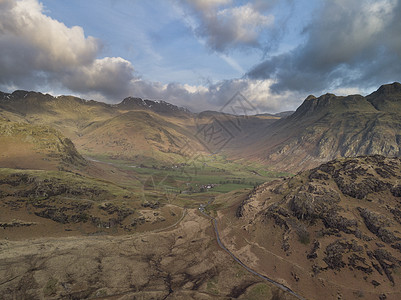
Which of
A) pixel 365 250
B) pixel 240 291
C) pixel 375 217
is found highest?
pixel 375 217

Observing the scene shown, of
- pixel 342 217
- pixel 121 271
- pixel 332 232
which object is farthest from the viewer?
pixel 342 217

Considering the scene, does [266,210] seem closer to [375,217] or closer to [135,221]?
[375,217]

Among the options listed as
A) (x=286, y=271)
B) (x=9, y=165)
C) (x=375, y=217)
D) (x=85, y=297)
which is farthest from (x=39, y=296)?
(x=9, y=165)

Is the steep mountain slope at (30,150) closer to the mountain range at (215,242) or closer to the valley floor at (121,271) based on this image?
Answer: the mountain range at (215,242)

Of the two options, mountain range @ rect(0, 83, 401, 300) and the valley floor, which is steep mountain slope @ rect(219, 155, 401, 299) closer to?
mountain range @ rect(0, 83, 401, 300)

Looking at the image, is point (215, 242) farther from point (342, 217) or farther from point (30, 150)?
point (30, 150)

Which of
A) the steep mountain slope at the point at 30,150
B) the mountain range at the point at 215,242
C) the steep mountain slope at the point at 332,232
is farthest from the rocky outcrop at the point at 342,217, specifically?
the steep mountain slope at the point at 30,150

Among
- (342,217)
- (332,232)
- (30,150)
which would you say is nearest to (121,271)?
(332,232)

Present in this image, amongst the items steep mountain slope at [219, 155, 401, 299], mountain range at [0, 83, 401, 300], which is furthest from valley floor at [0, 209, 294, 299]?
steep mountain slope at [219, 155, 401, 299]
